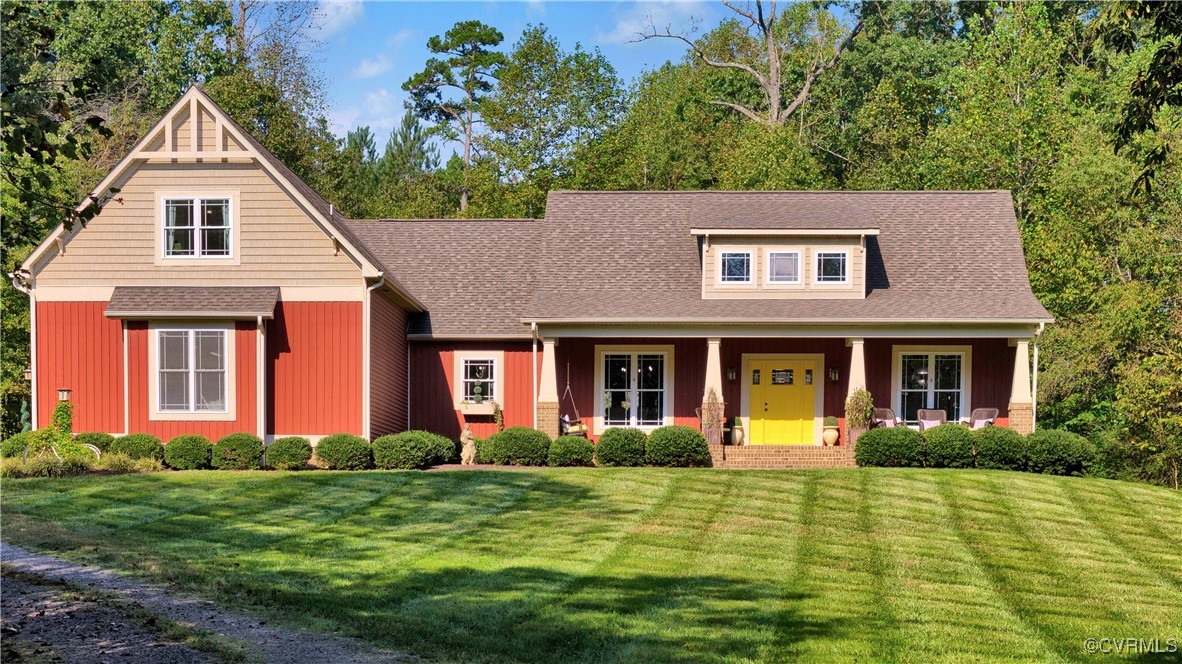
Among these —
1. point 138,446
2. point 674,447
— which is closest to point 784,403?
point 674,447

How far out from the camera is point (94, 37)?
49531mm

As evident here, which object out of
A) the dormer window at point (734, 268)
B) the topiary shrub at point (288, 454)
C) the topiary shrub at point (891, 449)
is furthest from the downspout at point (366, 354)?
the topiary shrub at point (891, 449)

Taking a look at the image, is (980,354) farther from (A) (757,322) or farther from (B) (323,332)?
(B) (323,332)

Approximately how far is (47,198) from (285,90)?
128 ft

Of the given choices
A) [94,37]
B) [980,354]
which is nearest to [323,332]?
[980,354]

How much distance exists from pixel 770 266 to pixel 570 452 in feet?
21.0

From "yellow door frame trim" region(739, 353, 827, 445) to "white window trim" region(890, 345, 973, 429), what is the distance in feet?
4.97

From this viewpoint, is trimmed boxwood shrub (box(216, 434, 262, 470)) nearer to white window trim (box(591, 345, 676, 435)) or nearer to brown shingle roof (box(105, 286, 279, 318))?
brown shingle roof (box(105, 286, 279, 318))

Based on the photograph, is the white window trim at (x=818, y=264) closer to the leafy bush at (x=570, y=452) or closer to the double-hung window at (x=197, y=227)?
the leafy bush at (x=570, y=452)

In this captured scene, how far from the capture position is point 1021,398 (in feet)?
84.6

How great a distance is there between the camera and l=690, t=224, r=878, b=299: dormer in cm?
2725

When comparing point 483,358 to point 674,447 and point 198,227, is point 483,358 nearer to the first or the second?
point 674,447

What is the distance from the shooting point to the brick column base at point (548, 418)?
2592 cm

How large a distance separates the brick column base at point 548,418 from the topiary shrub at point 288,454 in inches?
190
